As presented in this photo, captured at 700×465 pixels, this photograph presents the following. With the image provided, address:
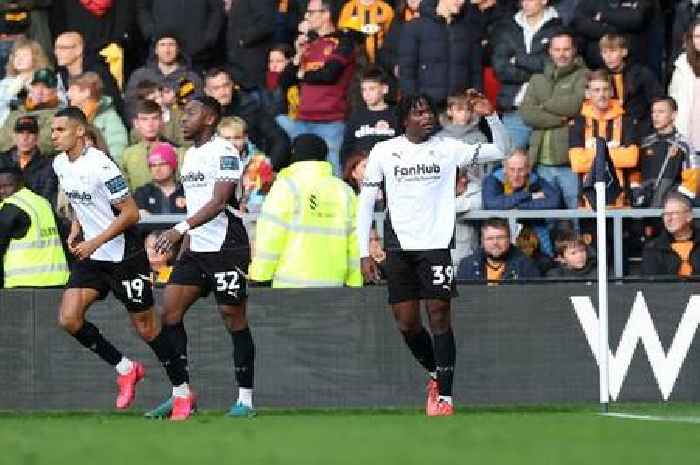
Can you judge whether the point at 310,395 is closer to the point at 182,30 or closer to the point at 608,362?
the point at 608,362

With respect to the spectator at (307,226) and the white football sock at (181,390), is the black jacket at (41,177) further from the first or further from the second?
the white football sock at (181,390)

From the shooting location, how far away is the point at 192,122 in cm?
1545

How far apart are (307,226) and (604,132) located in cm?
351

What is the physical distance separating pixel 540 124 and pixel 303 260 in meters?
3.52

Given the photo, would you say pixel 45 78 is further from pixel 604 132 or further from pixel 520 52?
pixel 604 132

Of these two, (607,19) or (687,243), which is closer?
(687,243)

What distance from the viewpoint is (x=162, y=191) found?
19938 millimetres

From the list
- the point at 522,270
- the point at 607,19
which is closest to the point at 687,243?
the point at 522,270

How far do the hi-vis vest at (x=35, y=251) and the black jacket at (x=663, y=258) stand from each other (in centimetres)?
498

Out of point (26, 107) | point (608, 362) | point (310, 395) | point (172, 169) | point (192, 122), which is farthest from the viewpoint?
point (26, 107)

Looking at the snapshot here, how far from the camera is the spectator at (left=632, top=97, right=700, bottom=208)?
62.7ft

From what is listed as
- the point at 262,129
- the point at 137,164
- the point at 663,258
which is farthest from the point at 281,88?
the point at 663,258

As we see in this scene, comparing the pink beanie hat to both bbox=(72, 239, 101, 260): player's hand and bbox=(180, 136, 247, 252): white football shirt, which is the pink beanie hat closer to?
bbox=(180, 136, 247, 252): white football shirt

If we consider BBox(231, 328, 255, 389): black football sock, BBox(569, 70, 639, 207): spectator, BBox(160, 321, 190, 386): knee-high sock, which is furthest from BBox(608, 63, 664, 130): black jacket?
BBox(160, 321, 190, 386): knee-high sock
